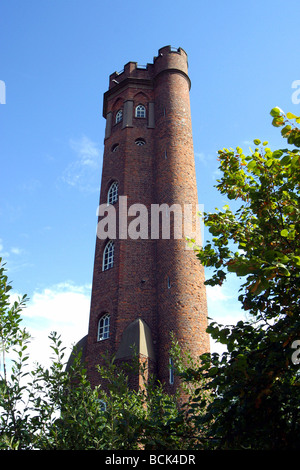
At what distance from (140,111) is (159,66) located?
3482 mm

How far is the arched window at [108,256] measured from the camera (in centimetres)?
2047

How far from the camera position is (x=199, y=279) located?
754 inches

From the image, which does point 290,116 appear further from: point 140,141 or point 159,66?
point 159,66

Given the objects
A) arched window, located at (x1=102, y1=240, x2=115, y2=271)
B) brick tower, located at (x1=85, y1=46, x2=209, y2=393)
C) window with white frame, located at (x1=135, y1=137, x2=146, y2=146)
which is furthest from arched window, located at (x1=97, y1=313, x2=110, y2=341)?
window with white frame, located at (x1=135, y1=137, x2=146, y2=146)

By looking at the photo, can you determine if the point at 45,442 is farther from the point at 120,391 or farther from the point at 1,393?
the point at 120,391

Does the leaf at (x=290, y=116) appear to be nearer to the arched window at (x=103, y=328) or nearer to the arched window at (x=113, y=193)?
the arched window at (x=103, y=328)

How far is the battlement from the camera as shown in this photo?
26234mm

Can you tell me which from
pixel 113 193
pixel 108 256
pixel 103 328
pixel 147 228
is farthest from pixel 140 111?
pixel 103 328

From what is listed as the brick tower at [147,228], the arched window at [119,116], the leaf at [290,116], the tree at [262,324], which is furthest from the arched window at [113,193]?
the leaf at [290,116]

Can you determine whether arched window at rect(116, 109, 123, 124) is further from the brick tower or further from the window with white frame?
the window with white frame

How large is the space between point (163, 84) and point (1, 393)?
77.8 ft

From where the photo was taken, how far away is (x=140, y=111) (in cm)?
2556

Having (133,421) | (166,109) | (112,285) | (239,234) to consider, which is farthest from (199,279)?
(133,421)

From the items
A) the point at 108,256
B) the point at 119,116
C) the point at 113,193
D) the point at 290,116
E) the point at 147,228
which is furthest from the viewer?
the point at 119,116
